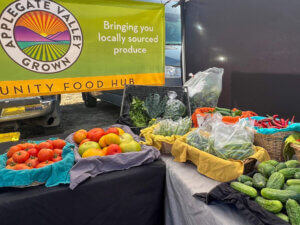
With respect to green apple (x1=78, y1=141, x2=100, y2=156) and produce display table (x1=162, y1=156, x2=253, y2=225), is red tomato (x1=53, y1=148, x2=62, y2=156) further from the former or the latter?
produce display table (x1=162, y1=156, x2=253, y2=225)

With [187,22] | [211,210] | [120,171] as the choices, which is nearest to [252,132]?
[211,210]

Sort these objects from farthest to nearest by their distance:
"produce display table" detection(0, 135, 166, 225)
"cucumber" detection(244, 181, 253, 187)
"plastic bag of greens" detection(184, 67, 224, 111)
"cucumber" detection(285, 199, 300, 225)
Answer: "plastic bag of greens" detection(184, 67, 224, 111) → "produce display table" detection(0, 135, 166, 225) → "cucumber" detection(244, 181, 253, 187) → "cucumber" detection(285, 199, 300, 225)

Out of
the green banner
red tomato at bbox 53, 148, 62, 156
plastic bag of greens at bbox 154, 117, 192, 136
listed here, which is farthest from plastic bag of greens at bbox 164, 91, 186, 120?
red tomato at bbox 53, 148, 62, 156

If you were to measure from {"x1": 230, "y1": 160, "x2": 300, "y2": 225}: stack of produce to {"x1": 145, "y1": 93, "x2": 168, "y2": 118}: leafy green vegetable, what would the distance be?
4.71 ft

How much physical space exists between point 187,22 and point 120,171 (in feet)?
12.6

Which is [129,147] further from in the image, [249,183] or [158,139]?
[249,183]

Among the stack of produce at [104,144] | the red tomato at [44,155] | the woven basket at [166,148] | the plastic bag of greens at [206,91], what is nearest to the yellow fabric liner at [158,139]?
the woven basket at [166,148]

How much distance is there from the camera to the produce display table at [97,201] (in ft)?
3.93

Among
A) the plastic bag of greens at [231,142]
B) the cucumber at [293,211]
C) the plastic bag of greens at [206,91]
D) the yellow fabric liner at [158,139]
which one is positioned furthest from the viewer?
the plastic bag of greens at [206,91]

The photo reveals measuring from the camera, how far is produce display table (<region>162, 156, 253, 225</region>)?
101 cm

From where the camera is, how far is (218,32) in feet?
12.1

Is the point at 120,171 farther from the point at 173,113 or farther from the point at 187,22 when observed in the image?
the point at 187,22

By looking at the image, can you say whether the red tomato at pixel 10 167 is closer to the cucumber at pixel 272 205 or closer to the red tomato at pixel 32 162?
the red tomato at pixel 32 162

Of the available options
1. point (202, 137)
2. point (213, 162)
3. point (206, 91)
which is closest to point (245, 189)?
point (213, 162)
